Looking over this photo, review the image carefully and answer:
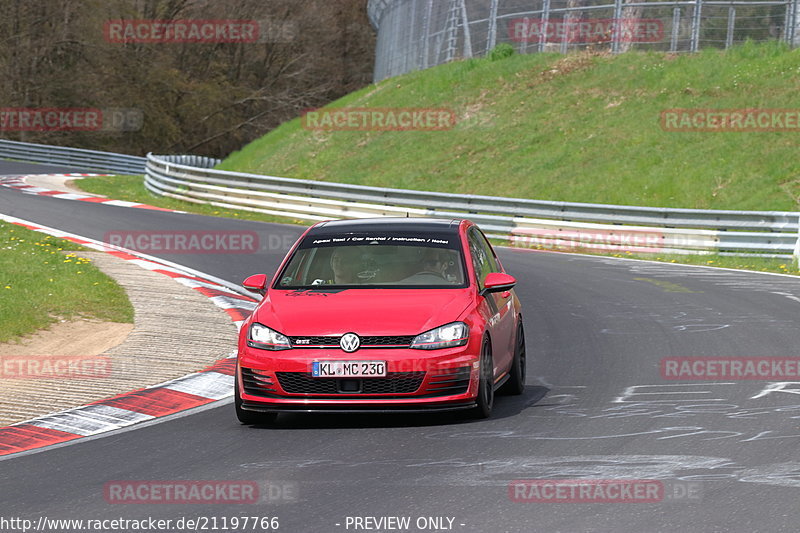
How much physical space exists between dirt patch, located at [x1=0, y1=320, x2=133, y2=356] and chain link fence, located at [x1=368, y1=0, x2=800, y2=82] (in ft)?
88.5

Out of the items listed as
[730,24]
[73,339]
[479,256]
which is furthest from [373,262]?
[730,24]

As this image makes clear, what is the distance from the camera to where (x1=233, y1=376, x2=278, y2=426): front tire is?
8.85m

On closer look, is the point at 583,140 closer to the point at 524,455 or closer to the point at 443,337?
the point at 443,337

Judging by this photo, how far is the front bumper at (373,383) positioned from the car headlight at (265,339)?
2.0 inches

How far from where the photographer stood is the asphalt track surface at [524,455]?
245 inches

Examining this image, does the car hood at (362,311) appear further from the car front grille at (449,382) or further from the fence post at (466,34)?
the fence post at (466,34)

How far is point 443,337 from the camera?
28.4 ft

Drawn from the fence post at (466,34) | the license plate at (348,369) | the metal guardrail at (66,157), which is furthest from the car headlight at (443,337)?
the metal guardrail at (66,157)

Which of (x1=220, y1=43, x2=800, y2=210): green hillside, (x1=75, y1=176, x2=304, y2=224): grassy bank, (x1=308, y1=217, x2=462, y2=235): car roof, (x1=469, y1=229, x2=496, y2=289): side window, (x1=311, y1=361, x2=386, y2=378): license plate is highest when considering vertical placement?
(x1=220, y1=43, x2=800, y2=210): green hillside

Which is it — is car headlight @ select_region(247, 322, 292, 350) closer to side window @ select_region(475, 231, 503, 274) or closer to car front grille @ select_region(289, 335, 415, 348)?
car front grille @ select_region(289, 335, 415, 348)

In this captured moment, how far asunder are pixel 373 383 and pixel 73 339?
5193 millimetres

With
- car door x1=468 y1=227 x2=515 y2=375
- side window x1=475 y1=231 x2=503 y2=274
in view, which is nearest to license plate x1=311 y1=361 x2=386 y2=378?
car door x1=468 y1=227 x2=515 y2=375

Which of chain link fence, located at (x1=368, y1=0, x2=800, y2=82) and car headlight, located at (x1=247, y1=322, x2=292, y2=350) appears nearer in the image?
car headlight, located at (x1=247, y1=322, x2=292, y2=350)

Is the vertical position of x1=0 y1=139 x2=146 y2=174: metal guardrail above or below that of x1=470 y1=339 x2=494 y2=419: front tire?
above
